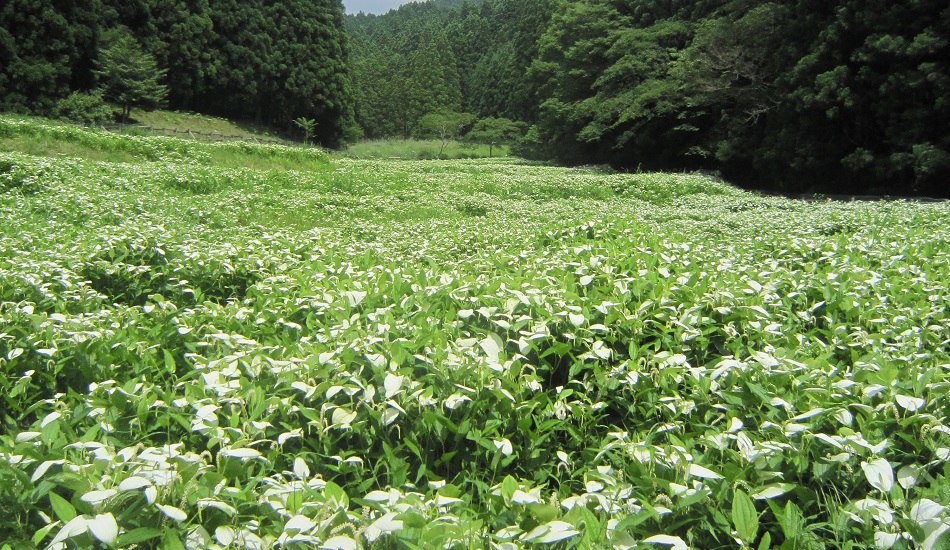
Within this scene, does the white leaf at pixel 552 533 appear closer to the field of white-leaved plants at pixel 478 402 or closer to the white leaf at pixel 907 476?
the field of white-leaved plants at pixel 478 402

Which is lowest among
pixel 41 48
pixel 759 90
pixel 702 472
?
pixel 702 472

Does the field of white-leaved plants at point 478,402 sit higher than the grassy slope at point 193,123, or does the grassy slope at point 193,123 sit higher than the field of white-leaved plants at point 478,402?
the grassy slope at point 193,123

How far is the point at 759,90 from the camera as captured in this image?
1966 centimetres

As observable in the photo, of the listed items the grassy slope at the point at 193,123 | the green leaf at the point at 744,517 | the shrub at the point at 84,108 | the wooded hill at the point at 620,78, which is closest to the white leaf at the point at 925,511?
the green leaf at the point at 744,517

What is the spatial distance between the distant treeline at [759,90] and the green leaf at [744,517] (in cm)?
1582

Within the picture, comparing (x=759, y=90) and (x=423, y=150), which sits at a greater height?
(x=759, y=90)

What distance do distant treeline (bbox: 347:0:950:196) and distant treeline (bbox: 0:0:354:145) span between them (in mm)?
15157

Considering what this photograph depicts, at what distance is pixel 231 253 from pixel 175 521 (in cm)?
328

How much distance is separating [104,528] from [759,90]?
21.9m

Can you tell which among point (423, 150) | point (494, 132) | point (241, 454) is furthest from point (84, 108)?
point (241, 454)

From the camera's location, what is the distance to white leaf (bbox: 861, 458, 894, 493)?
53.4 inches

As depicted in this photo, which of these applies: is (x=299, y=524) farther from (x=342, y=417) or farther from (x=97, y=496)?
(x=342, y=417)

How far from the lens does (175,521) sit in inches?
50.4

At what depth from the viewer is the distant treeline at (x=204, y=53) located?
24.7 meters
